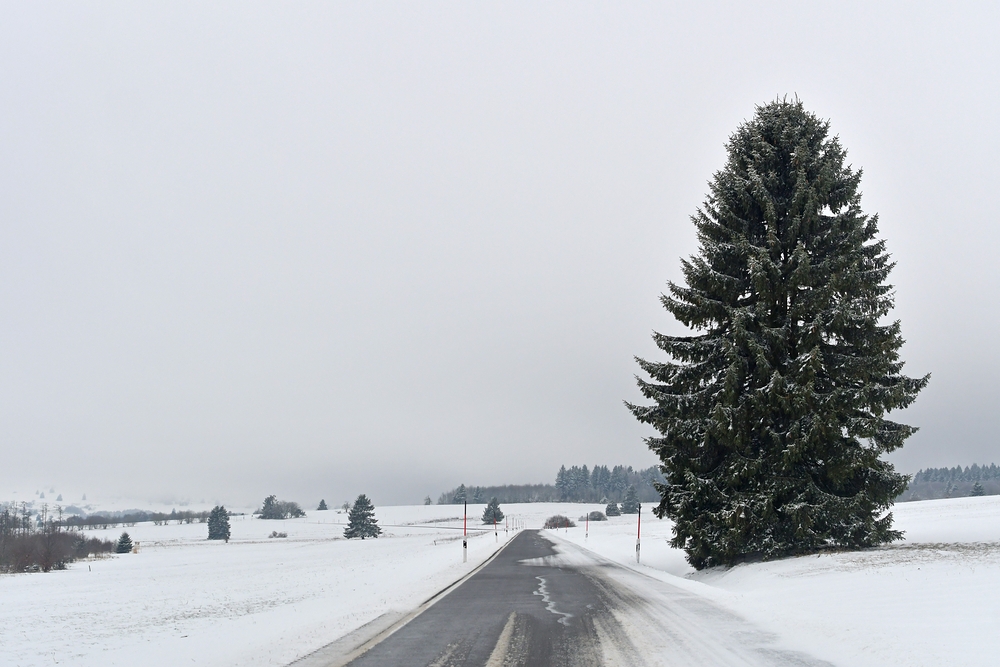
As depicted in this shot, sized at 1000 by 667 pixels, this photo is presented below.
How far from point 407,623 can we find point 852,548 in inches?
515

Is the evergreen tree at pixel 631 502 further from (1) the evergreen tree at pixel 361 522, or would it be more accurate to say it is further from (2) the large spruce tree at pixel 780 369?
(2) the large spruce tree at pixel 780 369

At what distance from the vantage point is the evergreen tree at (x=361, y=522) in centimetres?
9275

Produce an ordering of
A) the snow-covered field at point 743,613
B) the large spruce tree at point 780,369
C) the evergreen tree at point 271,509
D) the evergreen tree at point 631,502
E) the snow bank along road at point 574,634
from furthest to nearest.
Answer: the evergreen tree at point 271,509
the evergreen tree at point 631,502
the large spruce tree at point 780,369
the snow-covered field at point 743,613
the snow bank along road at point 574,634

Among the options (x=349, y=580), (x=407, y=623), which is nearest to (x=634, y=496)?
(x=349, y=580)

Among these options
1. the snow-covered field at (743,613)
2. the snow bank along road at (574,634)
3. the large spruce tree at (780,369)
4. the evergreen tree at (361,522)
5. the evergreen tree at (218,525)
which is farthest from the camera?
the evergreen tree at (218,525)

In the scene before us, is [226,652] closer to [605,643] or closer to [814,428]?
[605,643]

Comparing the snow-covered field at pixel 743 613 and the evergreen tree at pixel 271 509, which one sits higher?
the snow-covered field at pixel 743 613

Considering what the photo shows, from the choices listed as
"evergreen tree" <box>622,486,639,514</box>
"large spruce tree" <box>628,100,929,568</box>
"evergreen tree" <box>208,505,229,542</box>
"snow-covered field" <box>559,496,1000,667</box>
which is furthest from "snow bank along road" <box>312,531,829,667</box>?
"evergreen tree" <box>622,486,639,514</box>

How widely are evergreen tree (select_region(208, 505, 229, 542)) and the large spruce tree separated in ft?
341

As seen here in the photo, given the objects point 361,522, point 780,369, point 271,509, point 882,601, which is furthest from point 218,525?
point 882,601

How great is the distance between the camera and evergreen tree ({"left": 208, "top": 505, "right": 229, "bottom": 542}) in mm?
106438

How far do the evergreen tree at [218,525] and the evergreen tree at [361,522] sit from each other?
26.4 m

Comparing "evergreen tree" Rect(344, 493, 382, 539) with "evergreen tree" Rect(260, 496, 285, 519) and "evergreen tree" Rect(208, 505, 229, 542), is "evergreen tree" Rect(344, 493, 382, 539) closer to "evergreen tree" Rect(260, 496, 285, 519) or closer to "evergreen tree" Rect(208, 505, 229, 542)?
"evergreen tree" Rect(208, 505, 229, 542)

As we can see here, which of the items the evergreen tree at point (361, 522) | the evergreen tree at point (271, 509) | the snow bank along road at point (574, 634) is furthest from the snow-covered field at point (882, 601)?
the evergreen tree at point (271, 509)
